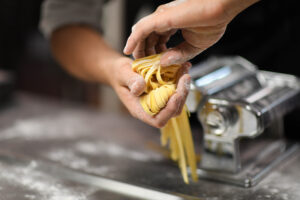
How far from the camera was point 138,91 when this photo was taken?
0.88 metres

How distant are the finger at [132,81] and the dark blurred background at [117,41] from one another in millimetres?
142

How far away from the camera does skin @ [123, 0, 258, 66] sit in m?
0.79

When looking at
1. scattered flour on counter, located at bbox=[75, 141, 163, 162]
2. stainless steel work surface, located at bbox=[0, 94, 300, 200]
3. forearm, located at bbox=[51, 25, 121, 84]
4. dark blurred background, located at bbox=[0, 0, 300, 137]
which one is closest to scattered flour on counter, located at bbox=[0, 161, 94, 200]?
stainless steel work surface, located at bbox=[0, 94, 300, 200]

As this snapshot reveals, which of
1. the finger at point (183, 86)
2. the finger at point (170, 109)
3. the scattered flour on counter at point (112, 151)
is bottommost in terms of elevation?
the scattered flour on counter at point (112, 151)

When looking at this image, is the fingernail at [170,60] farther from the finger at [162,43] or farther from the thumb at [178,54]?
the finger at [162,43]

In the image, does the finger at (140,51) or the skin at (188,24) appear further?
the finger at (140,51)

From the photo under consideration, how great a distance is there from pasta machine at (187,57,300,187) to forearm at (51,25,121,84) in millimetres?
262

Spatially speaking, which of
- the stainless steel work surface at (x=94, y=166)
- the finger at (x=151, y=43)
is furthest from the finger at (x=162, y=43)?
the stainless steel work surface at (x=94, y=166)

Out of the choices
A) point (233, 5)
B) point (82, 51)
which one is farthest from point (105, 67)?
point (233, 5)

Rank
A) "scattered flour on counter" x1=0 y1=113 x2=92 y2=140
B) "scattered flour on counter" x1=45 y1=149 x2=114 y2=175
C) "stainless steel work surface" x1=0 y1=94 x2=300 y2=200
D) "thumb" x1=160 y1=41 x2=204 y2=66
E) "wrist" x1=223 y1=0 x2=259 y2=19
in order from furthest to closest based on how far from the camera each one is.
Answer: "scattered flour on counter" x1=0 y1=113 x2=92 y2=140 → "scattered flour on counter" x1=45 y1=149 x2=114 y2=175 → "stainless steel work surface" x1=0 y1=94 x2=300 y2=200 → "thumb" x1=160 y1=41 x2=204 y2=66 → "wrist" x1=223 y1=0 x2=259 y2=19

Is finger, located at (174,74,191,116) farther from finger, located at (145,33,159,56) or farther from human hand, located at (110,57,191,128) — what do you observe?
finger, located at (145,33,159,56)

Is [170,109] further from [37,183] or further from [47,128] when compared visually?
[47,128]

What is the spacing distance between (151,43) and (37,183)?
1.47 ft

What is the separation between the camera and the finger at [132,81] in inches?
34.4
